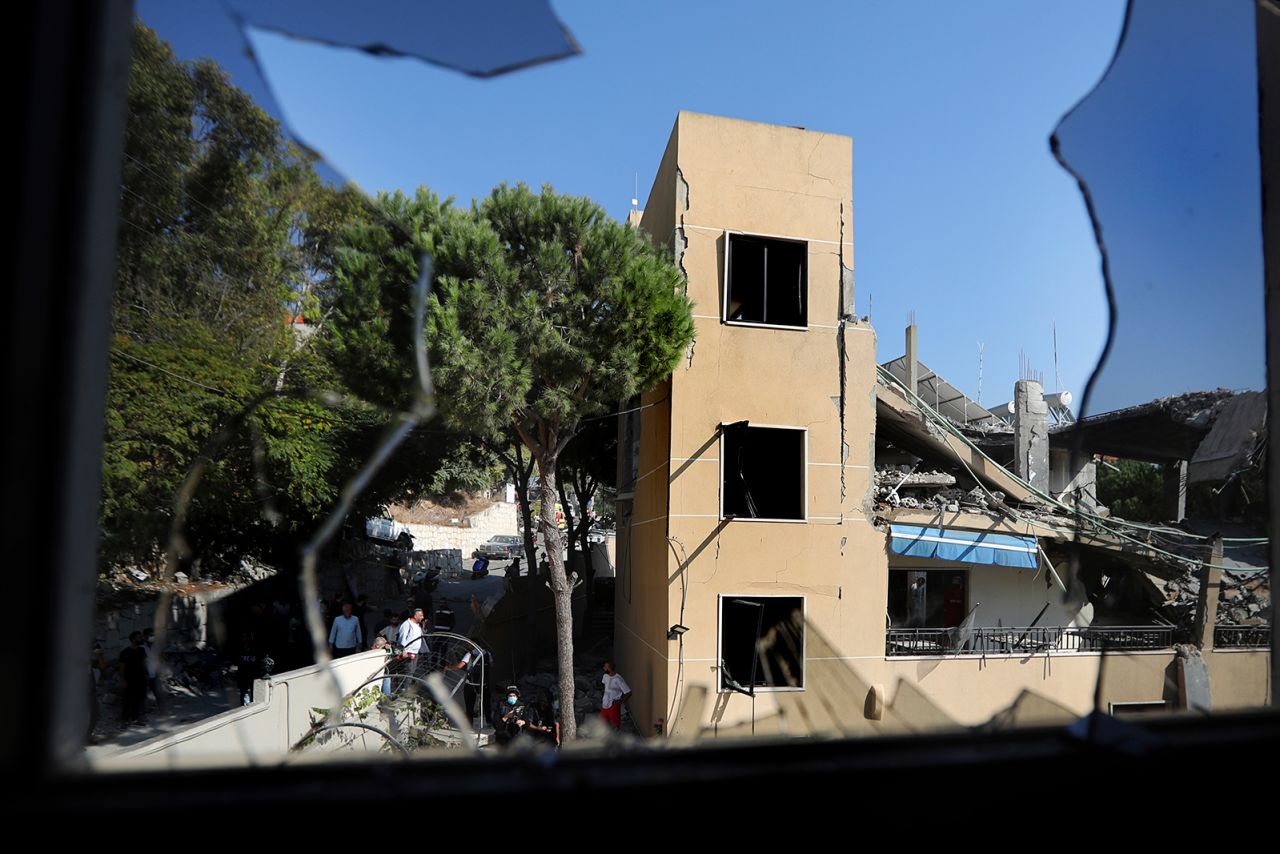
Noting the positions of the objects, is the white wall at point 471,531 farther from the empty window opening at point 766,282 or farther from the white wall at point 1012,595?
the empty window opening at point 766,282

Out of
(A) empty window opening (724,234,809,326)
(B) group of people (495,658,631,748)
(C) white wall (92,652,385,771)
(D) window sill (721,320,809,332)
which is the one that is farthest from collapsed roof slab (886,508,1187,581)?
(C) white wall (92,652,385,771)

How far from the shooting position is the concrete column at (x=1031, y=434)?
12998 millimetres

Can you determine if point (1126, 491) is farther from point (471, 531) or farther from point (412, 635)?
point (471, 531)

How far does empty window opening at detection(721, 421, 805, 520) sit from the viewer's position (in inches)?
409

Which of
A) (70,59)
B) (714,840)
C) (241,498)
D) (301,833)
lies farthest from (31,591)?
(241,498)

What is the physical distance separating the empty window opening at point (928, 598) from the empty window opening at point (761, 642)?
2.55 metres

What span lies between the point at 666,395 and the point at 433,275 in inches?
142

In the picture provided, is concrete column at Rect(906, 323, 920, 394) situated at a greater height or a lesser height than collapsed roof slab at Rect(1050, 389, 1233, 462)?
greater

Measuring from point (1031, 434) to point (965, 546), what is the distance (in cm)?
350

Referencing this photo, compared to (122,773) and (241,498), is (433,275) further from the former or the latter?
(122,773)

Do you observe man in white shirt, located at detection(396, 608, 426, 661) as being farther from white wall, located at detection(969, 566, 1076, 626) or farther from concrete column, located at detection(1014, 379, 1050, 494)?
concrete column, located at detection(1014, 379, 1050, 494)

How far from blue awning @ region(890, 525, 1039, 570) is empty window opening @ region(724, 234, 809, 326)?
3.45 m

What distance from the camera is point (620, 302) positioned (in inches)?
364

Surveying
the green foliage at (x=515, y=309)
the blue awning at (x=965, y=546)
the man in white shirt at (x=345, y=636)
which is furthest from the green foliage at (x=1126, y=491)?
the man in white shirt at (x=345, y=636)
